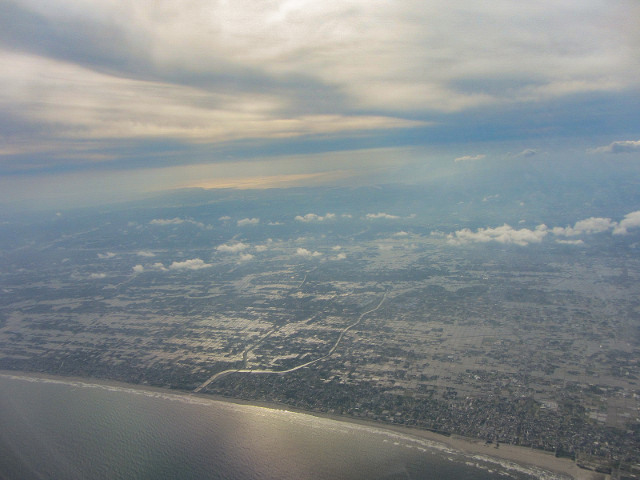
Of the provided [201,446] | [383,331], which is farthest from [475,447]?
[383,331]

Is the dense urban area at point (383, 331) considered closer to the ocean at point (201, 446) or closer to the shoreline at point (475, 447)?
the shoreline at point (475, 447)

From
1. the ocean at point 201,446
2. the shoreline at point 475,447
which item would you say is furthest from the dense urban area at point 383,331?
the ocean at point 201,446

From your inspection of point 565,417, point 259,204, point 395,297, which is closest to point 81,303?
point 395,297

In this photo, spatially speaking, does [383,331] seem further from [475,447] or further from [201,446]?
[201,446]

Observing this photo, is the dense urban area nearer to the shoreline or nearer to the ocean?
the shoreline

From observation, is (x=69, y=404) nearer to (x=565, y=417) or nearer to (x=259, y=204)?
(x=565, y=417)

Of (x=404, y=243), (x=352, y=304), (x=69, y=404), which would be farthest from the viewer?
(x=404, y=243)
